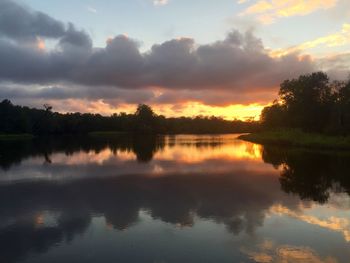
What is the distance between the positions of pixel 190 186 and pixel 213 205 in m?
5.62

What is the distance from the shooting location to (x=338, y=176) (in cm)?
2777

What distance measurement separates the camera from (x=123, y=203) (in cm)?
1853

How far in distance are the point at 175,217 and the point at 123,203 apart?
12.4ft

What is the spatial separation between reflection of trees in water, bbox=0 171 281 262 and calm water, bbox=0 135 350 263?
45 mm

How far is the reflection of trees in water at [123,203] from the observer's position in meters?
13.7

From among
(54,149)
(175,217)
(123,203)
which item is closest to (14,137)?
(54,149)

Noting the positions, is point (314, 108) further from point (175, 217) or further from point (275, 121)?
point (175, 217)

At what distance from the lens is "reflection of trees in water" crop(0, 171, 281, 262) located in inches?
540

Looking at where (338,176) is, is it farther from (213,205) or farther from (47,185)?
(47,185)

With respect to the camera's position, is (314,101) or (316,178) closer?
(316,178)

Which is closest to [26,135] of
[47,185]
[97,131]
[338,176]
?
[97,131]

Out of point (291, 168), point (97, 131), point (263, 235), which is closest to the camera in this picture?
point (263, 235)

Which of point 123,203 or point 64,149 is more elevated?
point 64,149

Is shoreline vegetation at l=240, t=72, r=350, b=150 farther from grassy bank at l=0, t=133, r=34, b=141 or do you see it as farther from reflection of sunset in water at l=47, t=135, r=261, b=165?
grassy bank at l=0, t=133, r=34, b=141
